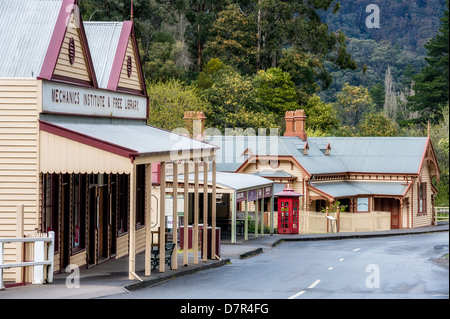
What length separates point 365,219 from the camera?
154 feet

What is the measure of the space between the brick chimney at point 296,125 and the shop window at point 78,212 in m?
32.3

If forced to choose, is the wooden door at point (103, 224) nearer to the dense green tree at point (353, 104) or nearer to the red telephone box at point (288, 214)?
the red telephone box at point (288, 214)

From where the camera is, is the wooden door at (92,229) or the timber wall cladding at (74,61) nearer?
the timber wall cladding at (74,61)

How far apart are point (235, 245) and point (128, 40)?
1079cm

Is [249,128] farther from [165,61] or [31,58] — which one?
[31,58]

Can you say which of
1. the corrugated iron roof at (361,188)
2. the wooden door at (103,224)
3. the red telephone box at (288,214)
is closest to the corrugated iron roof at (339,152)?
the corrugated iron roof at (361,188)

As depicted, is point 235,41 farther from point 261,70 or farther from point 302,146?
point 302,146

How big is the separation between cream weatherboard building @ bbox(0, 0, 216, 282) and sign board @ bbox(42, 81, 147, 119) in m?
0.03

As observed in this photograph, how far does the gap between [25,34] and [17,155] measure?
3.32 m

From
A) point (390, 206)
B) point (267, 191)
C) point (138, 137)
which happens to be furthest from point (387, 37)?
point (138, 137)

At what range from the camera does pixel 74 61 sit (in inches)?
821

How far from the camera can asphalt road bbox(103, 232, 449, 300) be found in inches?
691

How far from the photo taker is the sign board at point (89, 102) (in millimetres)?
19156

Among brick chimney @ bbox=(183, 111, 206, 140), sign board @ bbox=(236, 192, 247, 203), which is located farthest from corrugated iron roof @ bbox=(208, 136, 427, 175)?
sign board @ bbox=(236, 192, 247, 203)
